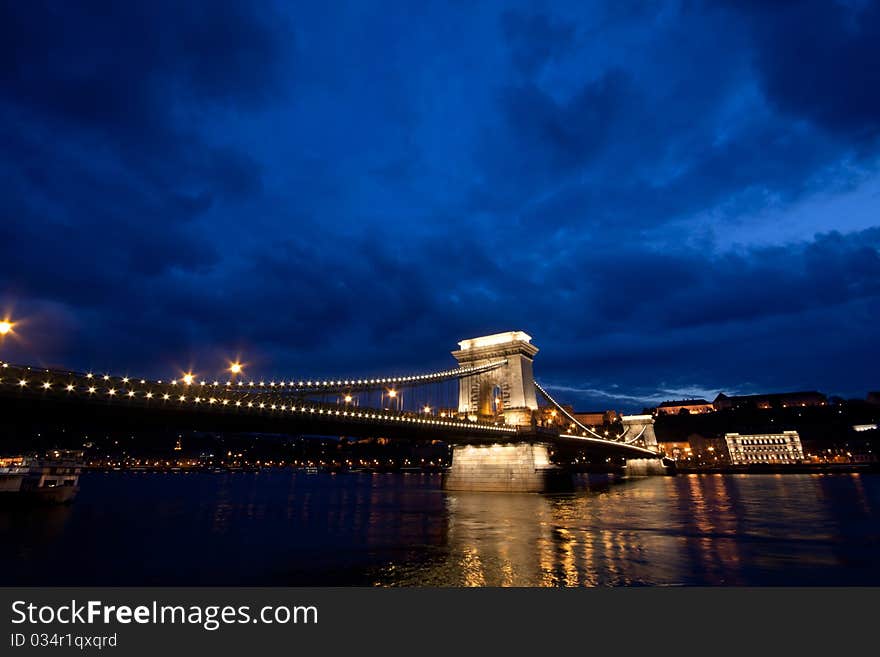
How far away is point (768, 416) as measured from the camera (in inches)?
5453

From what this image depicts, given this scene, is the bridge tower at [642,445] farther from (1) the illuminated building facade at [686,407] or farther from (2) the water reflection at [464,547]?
(1) the illuminated building facade at [686,407]

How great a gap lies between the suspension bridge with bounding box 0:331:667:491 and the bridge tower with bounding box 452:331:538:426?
13 centimetres

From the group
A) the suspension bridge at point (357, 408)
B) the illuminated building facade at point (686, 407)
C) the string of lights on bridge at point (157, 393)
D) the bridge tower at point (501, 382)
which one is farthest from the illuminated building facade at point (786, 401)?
the string of lights on bridge at point (157, 393)

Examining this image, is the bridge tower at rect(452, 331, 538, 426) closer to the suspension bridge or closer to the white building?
the suspension bridge

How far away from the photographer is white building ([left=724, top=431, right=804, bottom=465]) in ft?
366

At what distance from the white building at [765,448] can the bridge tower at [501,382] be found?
285 feet

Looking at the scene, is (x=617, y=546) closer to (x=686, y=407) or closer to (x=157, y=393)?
(x=157, y=393)

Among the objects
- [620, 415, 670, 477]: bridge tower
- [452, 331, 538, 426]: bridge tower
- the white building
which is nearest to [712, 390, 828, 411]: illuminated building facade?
the white building

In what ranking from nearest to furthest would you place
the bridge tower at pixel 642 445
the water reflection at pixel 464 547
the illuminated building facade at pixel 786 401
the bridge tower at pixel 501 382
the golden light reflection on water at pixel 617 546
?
the golden light reflection on water at pixel 617 546
the water reflection at pixel 464 547
the bridge tower at pixel 501 382
the bridge tower at pixel 642 445
the illuminated building facade at pixel 786 401

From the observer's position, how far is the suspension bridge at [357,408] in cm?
2086
